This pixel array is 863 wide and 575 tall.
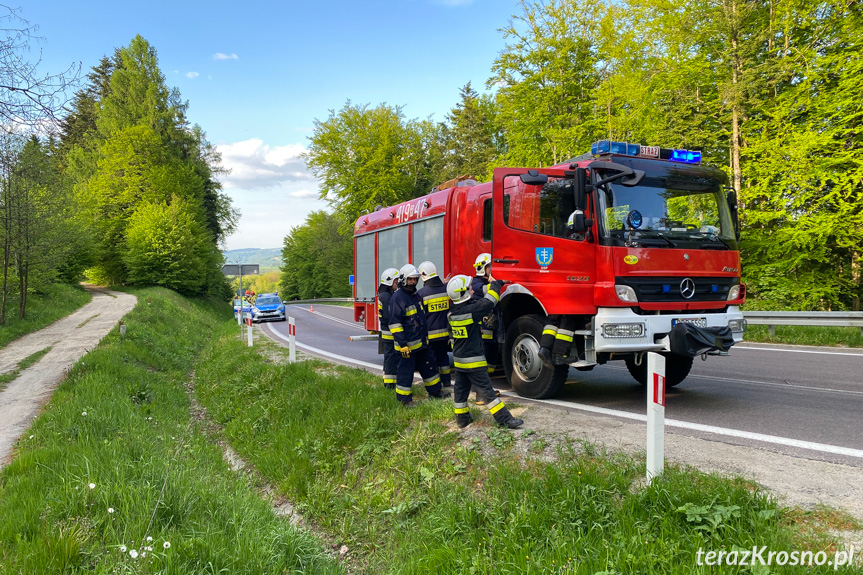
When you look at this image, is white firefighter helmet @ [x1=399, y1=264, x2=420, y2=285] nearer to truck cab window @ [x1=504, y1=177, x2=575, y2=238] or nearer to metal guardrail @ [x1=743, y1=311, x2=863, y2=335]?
truck cab window @ [x1=504, y1=177, x2=575, y2=238]

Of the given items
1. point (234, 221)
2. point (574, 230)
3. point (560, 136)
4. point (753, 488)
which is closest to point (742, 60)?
point (560, 136)

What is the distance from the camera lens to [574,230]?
5.57 meters

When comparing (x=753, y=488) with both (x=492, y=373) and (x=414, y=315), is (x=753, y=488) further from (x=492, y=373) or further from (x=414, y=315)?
(x=492, y=373)

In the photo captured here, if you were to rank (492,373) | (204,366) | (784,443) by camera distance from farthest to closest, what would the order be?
1. (204,366)
2. (492,373)
3. (784,443)

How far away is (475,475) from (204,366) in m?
11.1

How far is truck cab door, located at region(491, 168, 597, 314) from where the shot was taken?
5.68 meters

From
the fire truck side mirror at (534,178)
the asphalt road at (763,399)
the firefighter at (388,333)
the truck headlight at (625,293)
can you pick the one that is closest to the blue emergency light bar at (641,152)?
the fire truck side mirror at (534,178)

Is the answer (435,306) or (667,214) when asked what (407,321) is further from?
(667,214)

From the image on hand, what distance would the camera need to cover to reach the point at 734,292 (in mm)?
6051

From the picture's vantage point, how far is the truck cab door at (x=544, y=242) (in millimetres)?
5684

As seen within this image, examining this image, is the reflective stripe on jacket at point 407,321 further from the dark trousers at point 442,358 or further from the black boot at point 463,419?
the black boot at point 463,419

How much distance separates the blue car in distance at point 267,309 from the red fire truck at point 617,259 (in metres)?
23.4

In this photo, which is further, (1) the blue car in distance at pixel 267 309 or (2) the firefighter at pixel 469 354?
(1) the blue car in distance at pixel 267 309

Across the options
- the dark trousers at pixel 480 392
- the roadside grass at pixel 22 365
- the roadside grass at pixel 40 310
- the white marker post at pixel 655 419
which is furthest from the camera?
the roadside grass at pixel 40 310
